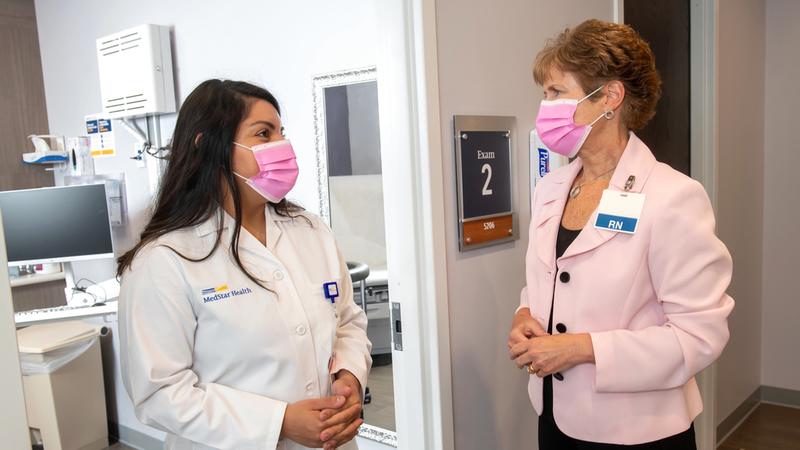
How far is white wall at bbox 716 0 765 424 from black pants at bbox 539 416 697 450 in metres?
1.81

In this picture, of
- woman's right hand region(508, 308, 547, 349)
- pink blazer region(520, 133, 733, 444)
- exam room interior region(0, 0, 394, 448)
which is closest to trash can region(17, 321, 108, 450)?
exam room interior region(0, 0, 394, 448)

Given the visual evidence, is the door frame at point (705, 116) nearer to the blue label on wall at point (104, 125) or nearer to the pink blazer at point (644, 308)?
the pink blazer at point (644, 308)

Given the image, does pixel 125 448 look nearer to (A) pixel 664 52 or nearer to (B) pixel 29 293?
(B) pixel 29 293

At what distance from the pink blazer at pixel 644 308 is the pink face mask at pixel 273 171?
63 centimetres

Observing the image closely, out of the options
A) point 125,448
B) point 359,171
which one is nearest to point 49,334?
point 125,448

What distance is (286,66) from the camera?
2721 mm

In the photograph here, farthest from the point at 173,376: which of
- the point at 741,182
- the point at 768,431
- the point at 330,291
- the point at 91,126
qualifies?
the point at 768,431

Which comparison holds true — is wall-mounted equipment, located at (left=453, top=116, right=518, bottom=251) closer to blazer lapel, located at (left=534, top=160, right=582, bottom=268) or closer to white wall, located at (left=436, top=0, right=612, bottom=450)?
white wall, located at (left=436, top=0, right=612, bottom=450)

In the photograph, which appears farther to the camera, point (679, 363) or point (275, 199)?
point (275, 199)

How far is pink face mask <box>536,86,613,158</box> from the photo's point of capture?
130 cm

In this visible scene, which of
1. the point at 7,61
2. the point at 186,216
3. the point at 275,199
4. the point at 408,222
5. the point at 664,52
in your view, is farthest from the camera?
the point at 7,61

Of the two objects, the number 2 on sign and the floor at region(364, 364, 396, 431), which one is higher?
the number 2 on sign

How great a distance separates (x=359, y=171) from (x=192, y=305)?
5.57 ft

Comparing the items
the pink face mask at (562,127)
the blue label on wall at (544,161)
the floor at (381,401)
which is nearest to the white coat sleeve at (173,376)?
the pink face mask at (562,127)
